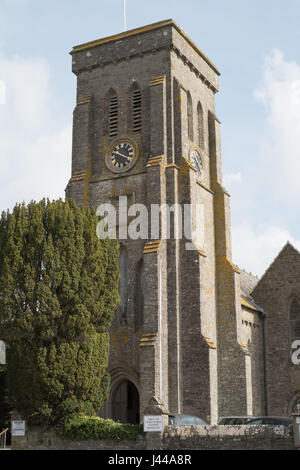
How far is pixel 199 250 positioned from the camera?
36875mm

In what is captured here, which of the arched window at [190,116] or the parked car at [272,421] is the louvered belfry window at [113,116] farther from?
the parked car at [272,421]

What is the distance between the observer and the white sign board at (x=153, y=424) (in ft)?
81.1

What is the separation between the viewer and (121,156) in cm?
4006

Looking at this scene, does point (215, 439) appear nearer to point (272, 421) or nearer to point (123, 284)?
point (272, 421)

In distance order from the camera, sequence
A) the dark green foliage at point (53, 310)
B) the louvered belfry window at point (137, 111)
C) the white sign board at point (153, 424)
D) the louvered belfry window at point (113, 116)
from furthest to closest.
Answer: the louvered belfry window at point (113, 116) → the louvered belfry window at point (137, 111) → the dark green foliage at point (53, 310) → the white sign board at point (153, 424)

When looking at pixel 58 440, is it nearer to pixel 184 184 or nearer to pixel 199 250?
pixel 199 250

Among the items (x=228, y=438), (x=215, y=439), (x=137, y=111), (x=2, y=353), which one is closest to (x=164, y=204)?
(x=137, y=111)

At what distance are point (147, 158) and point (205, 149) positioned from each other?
488 centimetres

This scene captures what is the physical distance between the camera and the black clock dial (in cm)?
3972

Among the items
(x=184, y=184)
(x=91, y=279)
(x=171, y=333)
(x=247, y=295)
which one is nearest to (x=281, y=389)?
(x=247, y=295)

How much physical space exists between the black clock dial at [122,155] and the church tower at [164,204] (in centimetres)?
7

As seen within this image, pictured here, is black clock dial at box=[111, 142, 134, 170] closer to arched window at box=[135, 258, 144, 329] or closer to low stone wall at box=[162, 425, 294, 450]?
arched window at box=[135, 258, 144, 329]

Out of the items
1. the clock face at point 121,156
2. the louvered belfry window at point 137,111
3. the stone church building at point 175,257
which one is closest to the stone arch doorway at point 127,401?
the stone church building at point 175,257

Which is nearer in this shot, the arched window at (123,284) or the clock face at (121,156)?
the arched window at (123,284)
